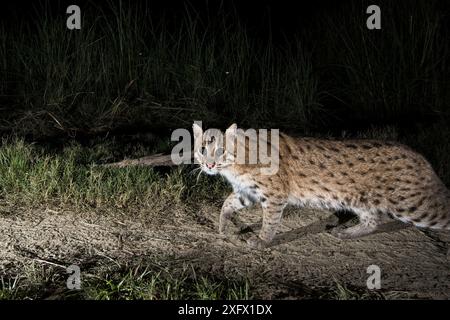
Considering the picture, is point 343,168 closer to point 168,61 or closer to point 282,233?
point 282,233

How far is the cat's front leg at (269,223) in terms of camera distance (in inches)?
198

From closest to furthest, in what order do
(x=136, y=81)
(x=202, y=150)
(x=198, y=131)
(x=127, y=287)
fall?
(x=127, y=287) → (x=202, y=150) → (x=198, y=131) → (x=136, y=81)

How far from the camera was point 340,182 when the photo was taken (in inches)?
207

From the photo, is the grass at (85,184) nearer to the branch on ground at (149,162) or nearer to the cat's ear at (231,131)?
the branch on ground at (149,162)

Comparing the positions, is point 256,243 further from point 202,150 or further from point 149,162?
point 149,162

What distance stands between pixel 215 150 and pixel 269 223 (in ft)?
2.39

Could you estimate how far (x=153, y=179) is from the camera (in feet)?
20.0

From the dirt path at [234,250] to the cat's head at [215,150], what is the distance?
52cm

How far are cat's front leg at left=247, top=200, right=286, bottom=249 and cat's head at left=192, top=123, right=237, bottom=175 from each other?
48 cm

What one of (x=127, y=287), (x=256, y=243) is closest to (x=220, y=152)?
(x=256, y=243)

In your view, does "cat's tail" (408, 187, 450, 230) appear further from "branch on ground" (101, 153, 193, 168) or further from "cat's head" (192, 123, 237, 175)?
"branch on ground" (101, 153, 193, 168)

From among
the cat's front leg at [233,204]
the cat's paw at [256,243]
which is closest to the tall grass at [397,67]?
the cat's front leg at [233,204]

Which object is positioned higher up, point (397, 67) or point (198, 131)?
point (397, 67)

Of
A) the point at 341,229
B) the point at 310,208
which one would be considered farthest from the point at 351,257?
the point at 310,208
